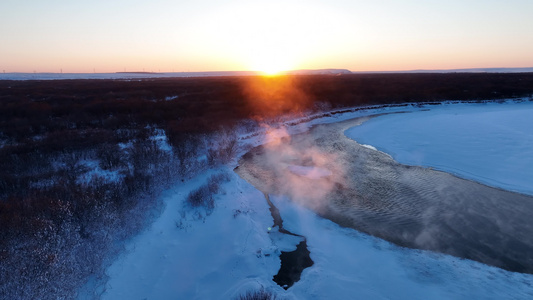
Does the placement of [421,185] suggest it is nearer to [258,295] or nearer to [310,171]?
[310,171]

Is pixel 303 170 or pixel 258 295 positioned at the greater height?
pixel 303 170

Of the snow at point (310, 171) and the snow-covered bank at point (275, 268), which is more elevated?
the snow at point (310, 171)

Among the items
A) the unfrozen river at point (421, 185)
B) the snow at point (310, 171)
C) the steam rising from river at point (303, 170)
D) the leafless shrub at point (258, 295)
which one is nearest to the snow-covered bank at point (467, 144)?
the unfrozen river at point (421, 185)

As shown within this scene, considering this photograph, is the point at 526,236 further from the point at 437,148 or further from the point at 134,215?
the point at 134,215

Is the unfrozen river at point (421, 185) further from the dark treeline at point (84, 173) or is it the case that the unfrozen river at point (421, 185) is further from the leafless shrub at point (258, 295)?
the leafless shrub at point (258, 295)

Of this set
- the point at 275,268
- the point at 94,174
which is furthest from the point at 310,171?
the point at 94,174

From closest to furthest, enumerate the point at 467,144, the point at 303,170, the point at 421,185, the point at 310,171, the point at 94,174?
the point at 94,174
the point at 421,185
the point at 310,171
the point at 303,170
the point at 467,144
